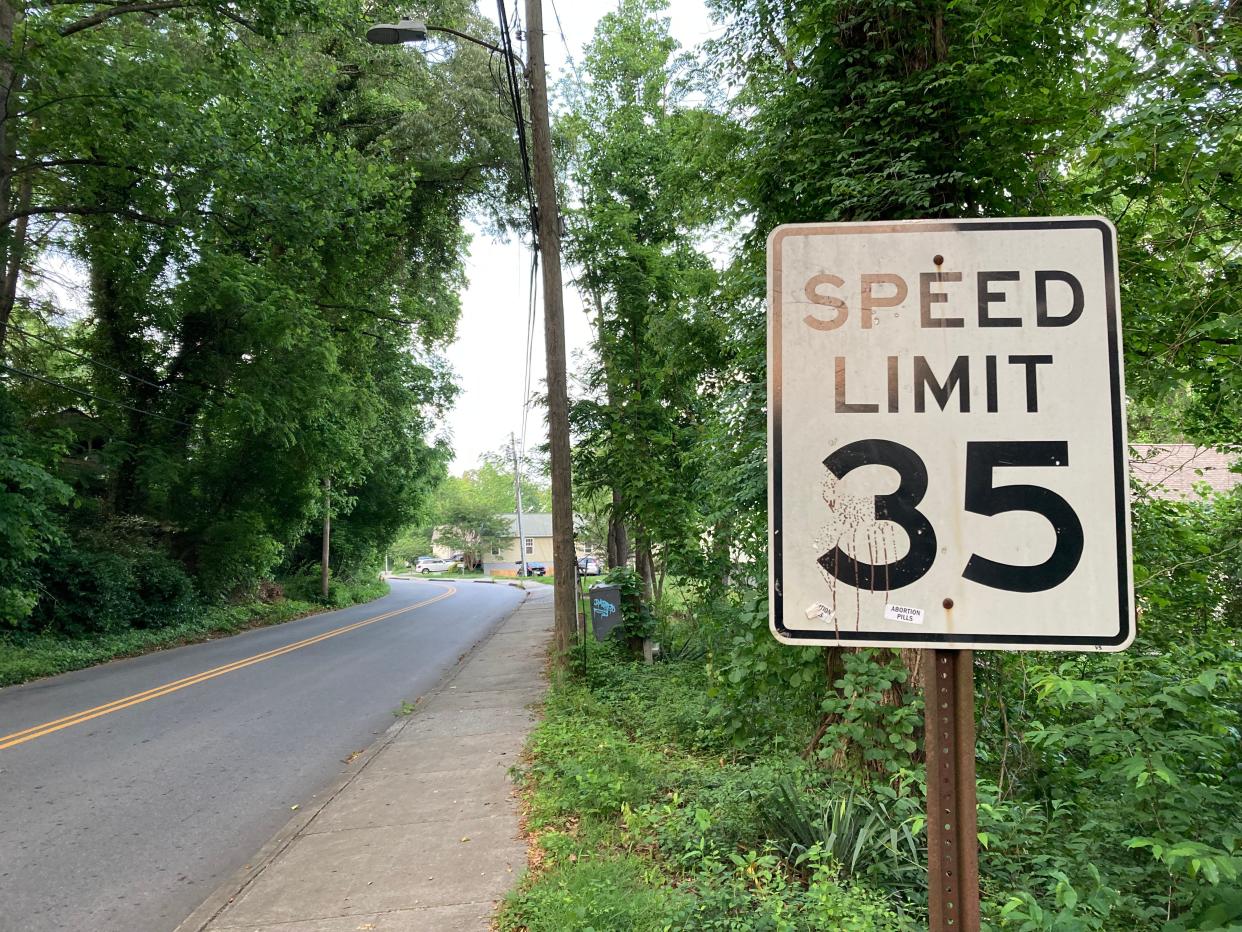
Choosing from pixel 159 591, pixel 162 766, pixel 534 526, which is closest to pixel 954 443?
pixel 162 766

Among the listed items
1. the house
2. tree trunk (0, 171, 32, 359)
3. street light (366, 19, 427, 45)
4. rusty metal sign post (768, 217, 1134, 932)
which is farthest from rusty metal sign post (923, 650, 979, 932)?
the house

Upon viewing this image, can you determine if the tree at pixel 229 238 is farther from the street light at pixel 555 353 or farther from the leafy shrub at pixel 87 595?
the street light at pixel 555 353

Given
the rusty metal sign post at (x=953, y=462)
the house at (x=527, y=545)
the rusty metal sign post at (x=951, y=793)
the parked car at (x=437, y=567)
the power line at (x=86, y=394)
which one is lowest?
the parked car at (x=437, y=567)

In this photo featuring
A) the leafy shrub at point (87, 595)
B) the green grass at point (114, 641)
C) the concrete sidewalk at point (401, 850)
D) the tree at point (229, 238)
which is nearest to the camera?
the concrete sidewalk at point (401, 850)

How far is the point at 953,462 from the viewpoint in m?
1.55

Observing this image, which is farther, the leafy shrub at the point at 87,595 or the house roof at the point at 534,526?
the house roof at the point at 534,526

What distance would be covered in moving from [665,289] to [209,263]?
27.6 ft

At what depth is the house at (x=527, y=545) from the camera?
9200 cm

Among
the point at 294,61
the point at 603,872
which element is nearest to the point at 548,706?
the point at 603,872

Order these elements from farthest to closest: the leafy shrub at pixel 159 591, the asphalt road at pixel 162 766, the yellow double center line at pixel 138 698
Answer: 1. the leafy shrub at pixel 159 591
2. the yellow double center line at pixel 138 698
3. the asphalt road at pixel 162 766

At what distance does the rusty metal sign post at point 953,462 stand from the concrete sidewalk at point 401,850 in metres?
3.35

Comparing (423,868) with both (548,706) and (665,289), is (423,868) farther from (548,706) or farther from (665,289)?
(665,289)

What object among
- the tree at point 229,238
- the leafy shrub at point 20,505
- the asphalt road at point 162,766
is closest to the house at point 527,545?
the tree at point 229,238

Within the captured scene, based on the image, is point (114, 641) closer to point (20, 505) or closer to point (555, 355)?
point (20, 505)
